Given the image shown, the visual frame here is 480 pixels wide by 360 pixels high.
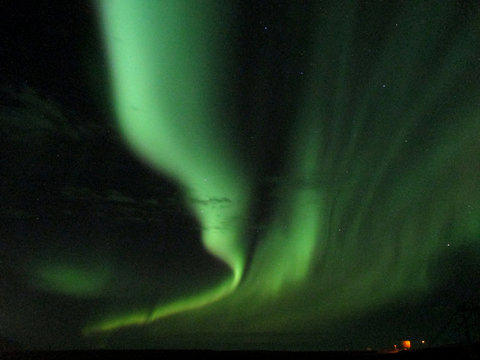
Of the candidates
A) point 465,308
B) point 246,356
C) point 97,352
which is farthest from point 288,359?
point 465,308

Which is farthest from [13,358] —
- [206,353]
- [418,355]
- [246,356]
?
[418,355]

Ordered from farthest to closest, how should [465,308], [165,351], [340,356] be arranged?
[465,308]
[165,351]
[340,356]

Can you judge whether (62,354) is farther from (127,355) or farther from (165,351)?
(165,351)

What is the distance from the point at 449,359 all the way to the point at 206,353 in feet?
34.2

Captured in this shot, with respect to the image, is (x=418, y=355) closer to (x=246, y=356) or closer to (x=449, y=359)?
(x=449, y=359)

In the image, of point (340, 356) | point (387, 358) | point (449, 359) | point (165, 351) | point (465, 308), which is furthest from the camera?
point (465, 308)

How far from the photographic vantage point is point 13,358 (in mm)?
18234

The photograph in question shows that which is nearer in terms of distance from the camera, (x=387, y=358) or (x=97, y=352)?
(x=387, y=358)

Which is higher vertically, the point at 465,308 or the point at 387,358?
the point at 465,308

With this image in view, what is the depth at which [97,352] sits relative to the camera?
20.2 m

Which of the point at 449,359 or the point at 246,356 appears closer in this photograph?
the point at 449,359

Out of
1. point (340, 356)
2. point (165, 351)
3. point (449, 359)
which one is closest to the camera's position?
point (449, 359)

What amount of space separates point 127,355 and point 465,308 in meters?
21.4

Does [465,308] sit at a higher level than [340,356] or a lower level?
higher
